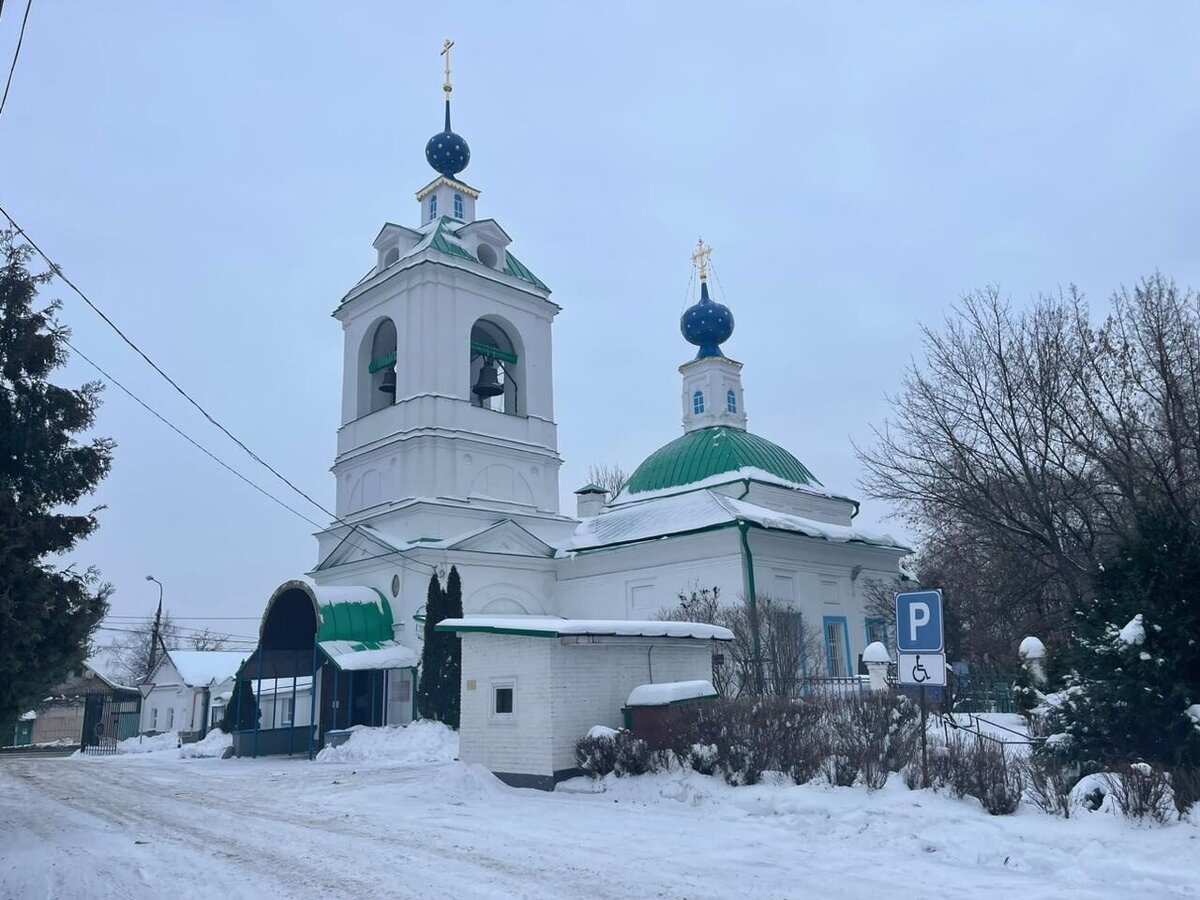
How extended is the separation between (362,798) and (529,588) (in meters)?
13.8

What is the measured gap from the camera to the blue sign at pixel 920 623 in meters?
9.36

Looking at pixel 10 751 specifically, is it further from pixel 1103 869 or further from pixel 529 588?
pixel 1103 869

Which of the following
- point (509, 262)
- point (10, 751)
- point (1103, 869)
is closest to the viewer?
point (1103, 869)

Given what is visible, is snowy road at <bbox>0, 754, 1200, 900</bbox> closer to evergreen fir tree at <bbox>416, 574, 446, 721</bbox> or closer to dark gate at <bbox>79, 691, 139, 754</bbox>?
evergreen fir tree at <bbox>416, 574, 446, 721</bbox>

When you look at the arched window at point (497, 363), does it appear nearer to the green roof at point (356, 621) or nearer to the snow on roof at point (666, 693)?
the green roof at point (356, 621)

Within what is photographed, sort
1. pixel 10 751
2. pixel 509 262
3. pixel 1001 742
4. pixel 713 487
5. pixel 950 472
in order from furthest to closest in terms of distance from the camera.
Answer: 1. pixel 10 751
2. pixel 509 262
3. pixel 713 487
4. pixel 950 472
5. pixel 1001 742

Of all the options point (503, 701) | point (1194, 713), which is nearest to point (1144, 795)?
point (1194, 713)

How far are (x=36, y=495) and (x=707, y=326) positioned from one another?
80.7ft

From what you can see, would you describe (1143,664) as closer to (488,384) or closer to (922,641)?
(922,641)

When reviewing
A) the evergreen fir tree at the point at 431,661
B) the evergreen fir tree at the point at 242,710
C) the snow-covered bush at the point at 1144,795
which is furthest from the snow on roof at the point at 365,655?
the snow-covered bush at the point at 1144,795

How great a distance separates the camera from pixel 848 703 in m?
11.6

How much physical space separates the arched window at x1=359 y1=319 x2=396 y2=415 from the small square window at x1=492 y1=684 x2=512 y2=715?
16.8 meters

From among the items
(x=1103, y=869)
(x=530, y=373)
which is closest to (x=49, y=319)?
(x=1103, y=869)

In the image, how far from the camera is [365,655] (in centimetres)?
2233
